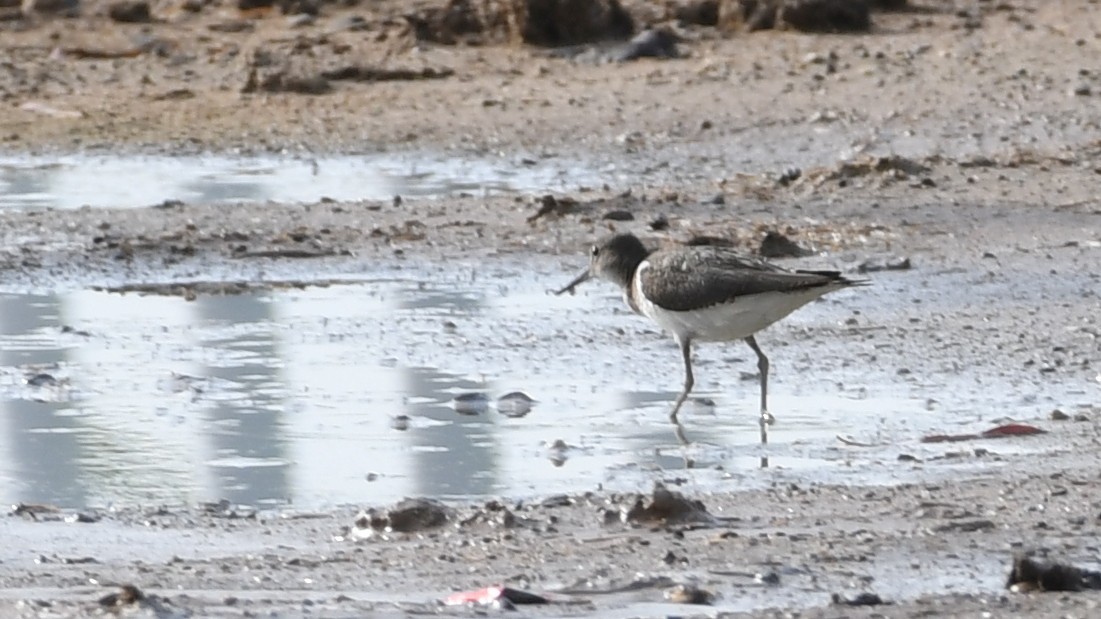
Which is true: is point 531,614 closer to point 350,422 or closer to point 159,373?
point 350,422

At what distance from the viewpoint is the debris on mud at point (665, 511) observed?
6137 mm

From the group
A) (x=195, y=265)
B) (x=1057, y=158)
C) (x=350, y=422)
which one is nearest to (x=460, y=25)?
(x=1057, y=158)

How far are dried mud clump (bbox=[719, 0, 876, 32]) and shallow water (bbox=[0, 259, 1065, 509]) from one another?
7.16m

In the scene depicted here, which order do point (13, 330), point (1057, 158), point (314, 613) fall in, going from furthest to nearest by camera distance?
point (1057, 158) → point (13, 330) → point (314, 613)

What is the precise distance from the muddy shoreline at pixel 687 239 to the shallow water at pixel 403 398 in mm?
99

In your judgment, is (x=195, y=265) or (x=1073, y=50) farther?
(x=1073, y=50)

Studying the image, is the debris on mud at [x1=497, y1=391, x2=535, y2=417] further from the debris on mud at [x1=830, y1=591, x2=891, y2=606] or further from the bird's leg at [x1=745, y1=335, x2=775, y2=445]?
the debris on mud at [x1=830, y1=591, x2=891, y2=606]

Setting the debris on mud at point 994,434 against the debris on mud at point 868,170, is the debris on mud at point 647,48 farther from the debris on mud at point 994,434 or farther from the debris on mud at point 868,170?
the debris on mud at point 994,434

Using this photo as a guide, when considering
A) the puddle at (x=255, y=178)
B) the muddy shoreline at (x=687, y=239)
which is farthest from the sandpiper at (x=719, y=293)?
the puddle at (x=255, y=178)

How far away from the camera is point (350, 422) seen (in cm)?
787

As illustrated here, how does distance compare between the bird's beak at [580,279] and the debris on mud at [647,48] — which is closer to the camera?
the bird's beak at [580,279]

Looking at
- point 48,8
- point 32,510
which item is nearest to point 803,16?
point 48,8

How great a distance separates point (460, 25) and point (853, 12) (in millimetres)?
2746

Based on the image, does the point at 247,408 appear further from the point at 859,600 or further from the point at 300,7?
the point at 300,7
